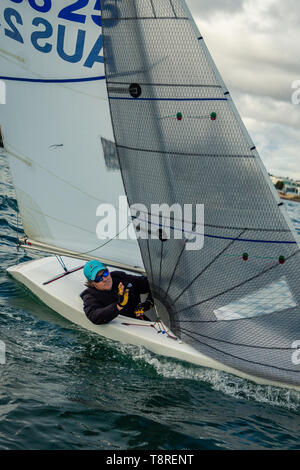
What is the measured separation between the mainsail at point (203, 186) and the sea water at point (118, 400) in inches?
16.2

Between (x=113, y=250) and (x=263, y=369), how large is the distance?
84.1 inches

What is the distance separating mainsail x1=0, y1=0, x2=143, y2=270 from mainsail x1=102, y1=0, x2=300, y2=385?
311 millimetres

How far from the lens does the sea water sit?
3418mm

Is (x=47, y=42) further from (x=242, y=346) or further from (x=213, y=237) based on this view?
(x=242, y=346)

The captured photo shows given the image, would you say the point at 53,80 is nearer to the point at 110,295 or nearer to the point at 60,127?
the point at 60,127

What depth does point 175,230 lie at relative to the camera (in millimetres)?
4645

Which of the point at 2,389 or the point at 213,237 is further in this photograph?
the point at 213,237

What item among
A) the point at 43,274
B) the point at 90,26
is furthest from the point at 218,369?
the point at 90,26

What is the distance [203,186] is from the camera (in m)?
4.36

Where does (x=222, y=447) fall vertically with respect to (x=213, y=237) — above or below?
below

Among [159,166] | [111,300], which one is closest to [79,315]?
[111,300]

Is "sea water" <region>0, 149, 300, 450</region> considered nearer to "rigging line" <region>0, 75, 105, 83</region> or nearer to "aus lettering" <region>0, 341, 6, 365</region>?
"aus lettering" <region>0, 341, 6, 365</region>

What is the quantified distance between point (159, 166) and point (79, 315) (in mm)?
1930
